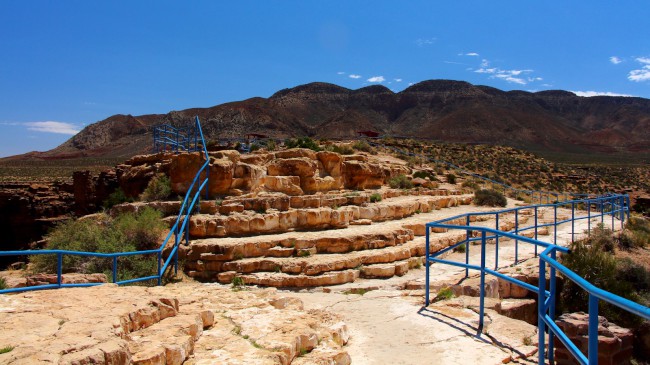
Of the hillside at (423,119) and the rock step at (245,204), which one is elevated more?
the hillside at (423,119)

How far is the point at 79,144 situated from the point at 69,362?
314 ft

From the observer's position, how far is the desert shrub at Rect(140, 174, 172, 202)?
1538 cm

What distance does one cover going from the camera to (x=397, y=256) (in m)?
12.0

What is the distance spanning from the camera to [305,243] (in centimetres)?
1216

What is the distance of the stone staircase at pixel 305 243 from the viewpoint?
36.2 ft

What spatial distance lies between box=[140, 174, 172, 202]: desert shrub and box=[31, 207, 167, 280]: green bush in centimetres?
158

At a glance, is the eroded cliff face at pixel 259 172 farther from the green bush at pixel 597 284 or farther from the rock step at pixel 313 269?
the green bush at pixel 597 284

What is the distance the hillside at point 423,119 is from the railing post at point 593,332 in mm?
65346

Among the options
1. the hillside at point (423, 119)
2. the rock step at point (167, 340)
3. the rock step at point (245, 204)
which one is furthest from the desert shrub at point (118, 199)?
the hillside at point (423, 119)

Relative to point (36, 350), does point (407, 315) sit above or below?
below

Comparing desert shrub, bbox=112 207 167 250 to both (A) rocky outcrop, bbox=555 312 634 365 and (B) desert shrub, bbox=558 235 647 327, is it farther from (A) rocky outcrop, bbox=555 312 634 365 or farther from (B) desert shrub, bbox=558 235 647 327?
(A) rocky outcrop, bbox=555 312 634 365

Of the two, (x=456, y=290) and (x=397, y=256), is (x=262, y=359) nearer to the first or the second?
(x=456, y=290)

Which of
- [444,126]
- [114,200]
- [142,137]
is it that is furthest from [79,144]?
[114,200]

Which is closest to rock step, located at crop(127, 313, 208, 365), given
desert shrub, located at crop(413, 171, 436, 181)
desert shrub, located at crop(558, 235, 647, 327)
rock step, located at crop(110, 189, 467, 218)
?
desert shrub, located at crop(558, 235, 647, 327)
